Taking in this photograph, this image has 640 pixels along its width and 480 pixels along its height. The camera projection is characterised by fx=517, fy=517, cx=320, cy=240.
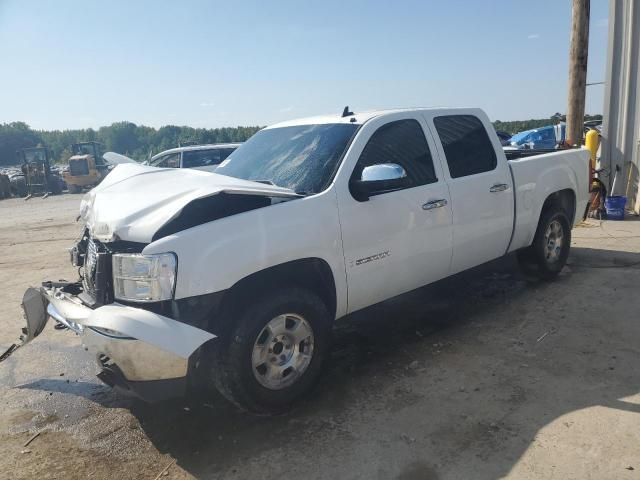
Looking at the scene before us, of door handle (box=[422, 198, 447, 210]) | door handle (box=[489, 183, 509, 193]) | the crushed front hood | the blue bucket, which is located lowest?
Answer: the blue bucket

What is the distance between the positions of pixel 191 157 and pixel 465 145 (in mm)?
10403

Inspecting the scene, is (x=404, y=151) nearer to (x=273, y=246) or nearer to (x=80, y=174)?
(x=273, y=246)

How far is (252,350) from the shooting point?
3.23 m

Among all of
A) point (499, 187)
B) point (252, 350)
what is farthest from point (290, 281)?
point (499, 187)

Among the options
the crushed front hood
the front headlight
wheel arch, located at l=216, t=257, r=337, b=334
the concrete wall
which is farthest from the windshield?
the concrete wall

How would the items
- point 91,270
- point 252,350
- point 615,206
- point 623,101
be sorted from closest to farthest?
point 252,350, point 91,270, point 615,206, point 623,101

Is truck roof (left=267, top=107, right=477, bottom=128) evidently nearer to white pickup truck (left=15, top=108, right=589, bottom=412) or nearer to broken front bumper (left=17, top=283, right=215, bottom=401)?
white pickup truck (left=15, top=108, right=589, bottom=412)

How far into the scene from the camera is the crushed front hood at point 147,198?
316 centimetres

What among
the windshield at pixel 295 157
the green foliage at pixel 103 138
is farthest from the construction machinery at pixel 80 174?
the green foliage at pixel 103 138

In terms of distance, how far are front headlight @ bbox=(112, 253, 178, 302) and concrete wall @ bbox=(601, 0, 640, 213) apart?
958 centimetres

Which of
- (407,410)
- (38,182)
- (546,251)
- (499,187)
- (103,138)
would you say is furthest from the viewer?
(103,138)

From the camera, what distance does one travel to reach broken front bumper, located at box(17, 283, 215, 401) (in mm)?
2838

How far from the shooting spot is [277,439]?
3.26 meters

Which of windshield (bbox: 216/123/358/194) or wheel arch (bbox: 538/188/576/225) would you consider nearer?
windshield (bbox: 216/123/358/194)
